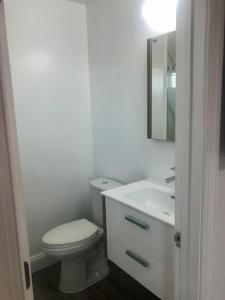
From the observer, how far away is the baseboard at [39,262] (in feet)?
7.48

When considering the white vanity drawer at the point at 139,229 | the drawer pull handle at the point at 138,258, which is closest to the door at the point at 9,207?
the white vanity drawer at the point at 139,229

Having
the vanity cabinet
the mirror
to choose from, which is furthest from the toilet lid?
the mirror

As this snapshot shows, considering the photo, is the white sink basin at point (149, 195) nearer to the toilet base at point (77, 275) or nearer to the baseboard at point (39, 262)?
the toilet base at point (77, 275)

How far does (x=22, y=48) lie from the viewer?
2029 mm

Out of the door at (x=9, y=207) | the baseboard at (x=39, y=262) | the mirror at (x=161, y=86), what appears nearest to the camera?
the door at (x=9, y=207)

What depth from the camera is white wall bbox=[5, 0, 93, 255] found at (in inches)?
80.7

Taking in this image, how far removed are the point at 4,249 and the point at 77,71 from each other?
1.99m

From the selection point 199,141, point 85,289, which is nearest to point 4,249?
point 199,141

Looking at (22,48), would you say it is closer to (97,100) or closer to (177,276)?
(97,100)

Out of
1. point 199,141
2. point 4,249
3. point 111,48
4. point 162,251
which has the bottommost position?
point 162,251

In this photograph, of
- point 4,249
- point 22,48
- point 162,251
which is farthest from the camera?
point 22,48

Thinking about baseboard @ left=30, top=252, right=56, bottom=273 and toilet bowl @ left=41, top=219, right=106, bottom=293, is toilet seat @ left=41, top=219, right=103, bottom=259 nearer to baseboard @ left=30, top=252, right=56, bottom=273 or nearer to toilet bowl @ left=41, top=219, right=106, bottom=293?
toilet bowl @ left=41, top=219, right=106, bottom=293

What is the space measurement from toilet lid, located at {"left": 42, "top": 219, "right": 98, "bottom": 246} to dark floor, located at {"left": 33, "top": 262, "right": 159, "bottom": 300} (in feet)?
1.46

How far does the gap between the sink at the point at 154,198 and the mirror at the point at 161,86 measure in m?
0.38
